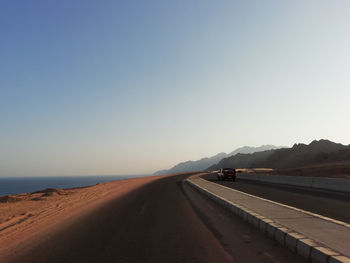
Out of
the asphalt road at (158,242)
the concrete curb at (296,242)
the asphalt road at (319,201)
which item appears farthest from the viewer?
Result: the asphalt road at (319,201)

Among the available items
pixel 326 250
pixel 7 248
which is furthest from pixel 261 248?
pixel 7 248

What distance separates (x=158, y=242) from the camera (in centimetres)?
814

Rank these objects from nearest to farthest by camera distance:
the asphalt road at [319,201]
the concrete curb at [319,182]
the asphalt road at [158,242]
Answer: the asphalt road at [158,242] → the asphalt road at [319,201] → the concrete curb at [319,182]

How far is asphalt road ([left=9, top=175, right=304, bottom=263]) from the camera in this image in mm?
6703

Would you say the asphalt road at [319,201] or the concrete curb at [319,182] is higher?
the concrete curb at [319,182]

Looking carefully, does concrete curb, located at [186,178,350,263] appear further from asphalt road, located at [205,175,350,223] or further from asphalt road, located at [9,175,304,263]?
asphalt road, located at [205,175,350,223]

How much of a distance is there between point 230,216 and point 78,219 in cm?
571

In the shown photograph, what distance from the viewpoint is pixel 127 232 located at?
31.2 ft

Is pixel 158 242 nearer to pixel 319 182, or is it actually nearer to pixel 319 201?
pixel 319 201

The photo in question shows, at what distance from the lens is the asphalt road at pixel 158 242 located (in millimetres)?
6703

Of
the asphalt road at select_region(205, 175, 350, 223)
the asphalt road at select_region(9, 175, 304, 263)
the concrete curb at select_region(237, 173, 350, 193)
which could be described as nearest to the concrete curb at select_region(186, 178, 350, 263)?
the asphalt road at select_region(9, 175, 304, 263)

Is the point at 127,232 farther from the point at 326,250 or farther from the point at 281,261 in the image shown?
the point at 326,250

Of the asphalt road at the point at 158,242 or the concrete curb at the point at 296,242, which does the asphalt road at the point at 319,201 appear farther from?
the asphalt road at the point at 158,242

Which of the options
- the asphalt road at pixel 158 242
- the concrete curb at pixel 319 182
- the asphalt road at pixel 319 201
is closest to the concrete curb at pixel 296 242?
the asphalt road at pixel 158 242
